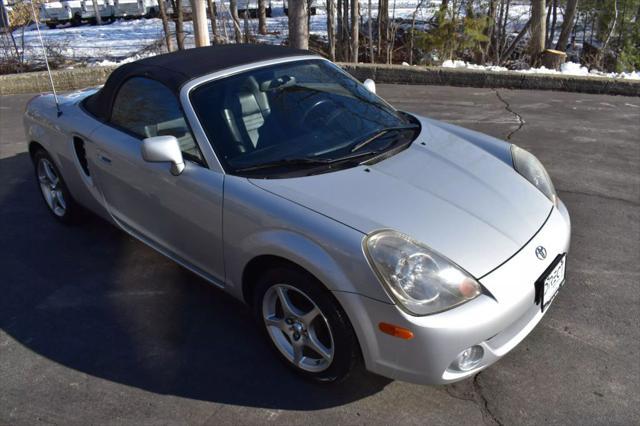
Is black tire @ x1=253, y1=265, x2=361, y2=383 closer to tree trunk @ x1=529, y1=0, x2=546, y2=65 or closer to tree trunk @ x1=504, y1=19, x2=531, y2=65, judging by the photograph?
tree trunk @ x1=529, y1=0, x2=546, y2=65

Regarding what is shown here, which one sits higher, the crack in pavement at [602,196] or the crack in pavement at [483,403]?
the crack in pavement at [602,196]

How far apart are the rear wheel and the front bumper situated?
2.81 m

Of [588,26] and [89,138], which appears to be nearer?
[89,138]

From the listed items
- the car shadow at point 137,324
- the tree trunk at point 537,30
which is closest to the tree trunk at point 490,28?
the tree trunk at point 537,30

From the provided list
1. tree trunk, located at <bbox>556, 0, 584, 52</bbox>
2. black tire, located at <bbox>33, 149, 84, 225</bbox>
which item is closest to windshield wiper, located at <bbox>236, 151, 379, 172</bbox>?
black tire, located at <bbox>33, 149, 84, 225</bbox>

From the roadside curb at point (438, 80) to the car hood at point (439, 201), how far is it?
5.84 meters

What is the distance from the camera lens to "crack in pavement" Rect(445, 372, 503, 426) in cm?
238

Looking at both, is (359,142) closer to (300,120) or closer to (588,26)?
(300,120)

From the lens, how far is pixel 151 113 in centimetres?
321

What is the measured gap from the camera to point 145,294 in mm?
3375

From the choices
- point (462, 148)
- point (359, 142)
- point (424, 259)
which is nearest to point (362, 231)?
point (424, 259)

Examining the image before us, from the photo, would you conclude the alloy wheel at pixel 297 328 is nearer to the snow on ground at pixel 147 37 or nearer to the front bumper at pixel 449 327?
the front bumper at pixel 449 327

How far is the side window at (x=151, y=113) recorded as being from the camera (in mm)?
2922

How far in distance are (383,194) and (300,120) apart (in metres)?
0.77
